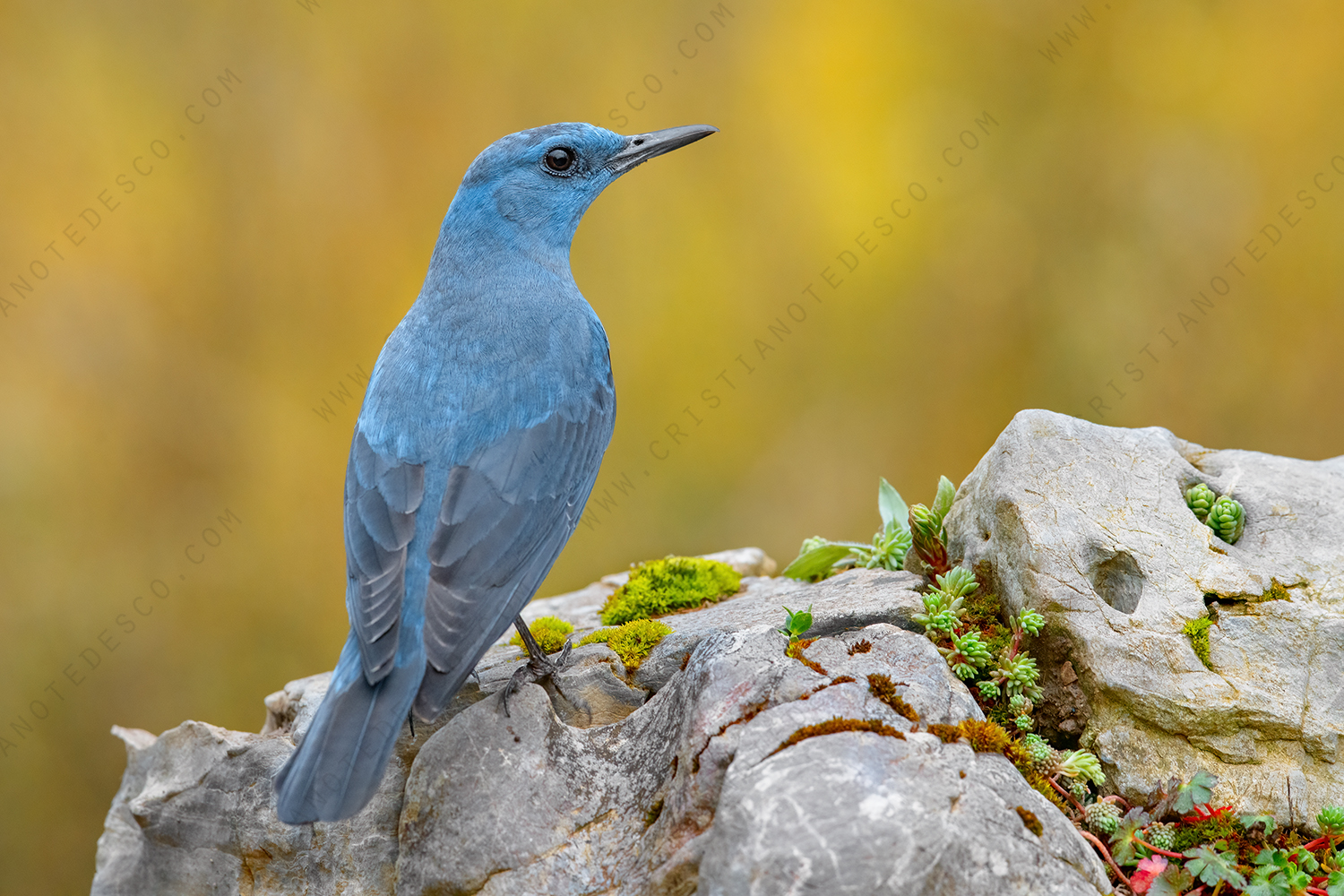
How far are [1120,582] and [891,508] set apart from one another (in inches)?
49.3

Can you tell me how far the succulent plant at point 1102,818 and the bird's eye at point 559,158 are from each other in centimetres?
362

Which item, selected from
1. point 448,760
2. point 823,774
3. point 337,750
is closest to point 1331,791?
point 823,774

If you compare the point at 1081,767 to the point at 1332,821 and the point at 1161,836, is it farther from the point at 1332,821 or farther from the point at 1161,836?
the point at 1332,821

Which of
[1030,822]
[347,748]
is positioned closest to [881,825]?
[1030,822]

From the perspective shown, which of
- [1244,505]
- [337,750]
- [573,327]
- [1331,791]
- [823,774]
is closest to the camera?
[823,774]

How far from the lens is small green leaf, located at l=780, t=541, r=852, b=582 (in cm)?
528

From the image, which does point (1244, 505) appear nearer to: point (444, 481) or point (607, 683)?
point (607, 683)

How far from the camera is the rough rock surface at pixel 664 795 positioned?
2857mm

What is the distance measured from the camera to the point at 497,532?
3904 mm


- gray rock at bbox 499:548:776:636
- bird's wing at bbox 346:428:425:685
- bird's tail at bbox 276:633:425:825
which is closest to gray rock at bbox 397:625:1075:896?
bird's tail at bbox 276:633:425:825

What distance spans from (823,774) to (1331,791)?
200 centimetres

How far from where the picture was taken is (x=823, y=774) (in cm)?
296

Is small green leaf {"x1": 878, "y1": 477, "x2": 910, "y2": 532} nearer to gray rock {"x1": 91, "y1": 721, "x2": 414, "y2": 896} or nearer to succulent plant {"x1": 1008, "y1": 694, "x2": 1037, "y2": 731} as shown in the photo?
succulent plant {"x1": 1008, "y1": 694, "x2": 1037, "y2": 731}

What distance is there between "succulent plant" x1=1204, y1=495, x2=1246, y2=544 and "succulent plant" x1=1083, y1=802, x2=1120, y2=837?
1416mm
